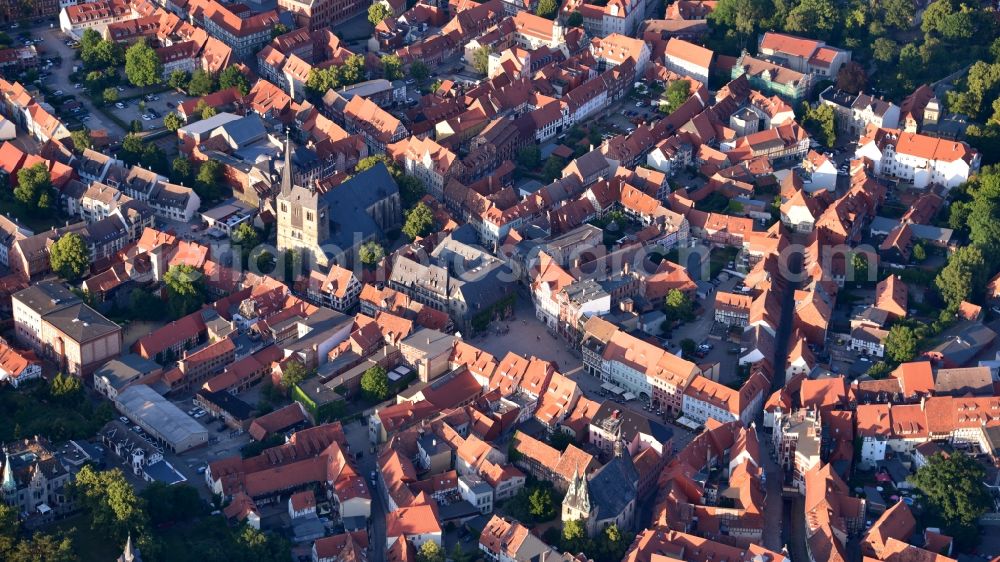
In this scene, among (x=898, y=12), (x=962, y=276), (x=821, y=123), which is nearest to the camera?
(x=962, y=276)

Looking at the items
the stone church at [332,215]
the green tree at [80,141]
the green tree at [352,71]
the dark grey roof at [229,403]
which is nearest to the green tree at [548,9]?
the green tree at [352,71]

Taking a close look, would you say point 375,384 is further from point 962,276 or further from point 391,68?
point 391,68

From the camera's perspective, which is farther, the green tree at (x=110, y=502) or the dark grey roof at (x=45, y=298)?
the dark grey roof at (x=45, y=298)

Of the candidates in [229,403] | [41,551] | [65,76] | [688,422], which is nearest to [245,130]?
[65,76]

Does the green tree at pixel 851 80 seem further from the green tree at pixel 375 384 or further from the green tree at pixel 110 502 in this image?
the green tree at pixel 110 502

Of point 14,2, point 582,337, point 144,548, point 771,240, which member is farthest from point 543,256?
point 14,2

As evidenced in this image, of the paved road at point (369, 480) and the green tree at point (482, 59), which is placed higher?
the paved road at point (369, 480)
